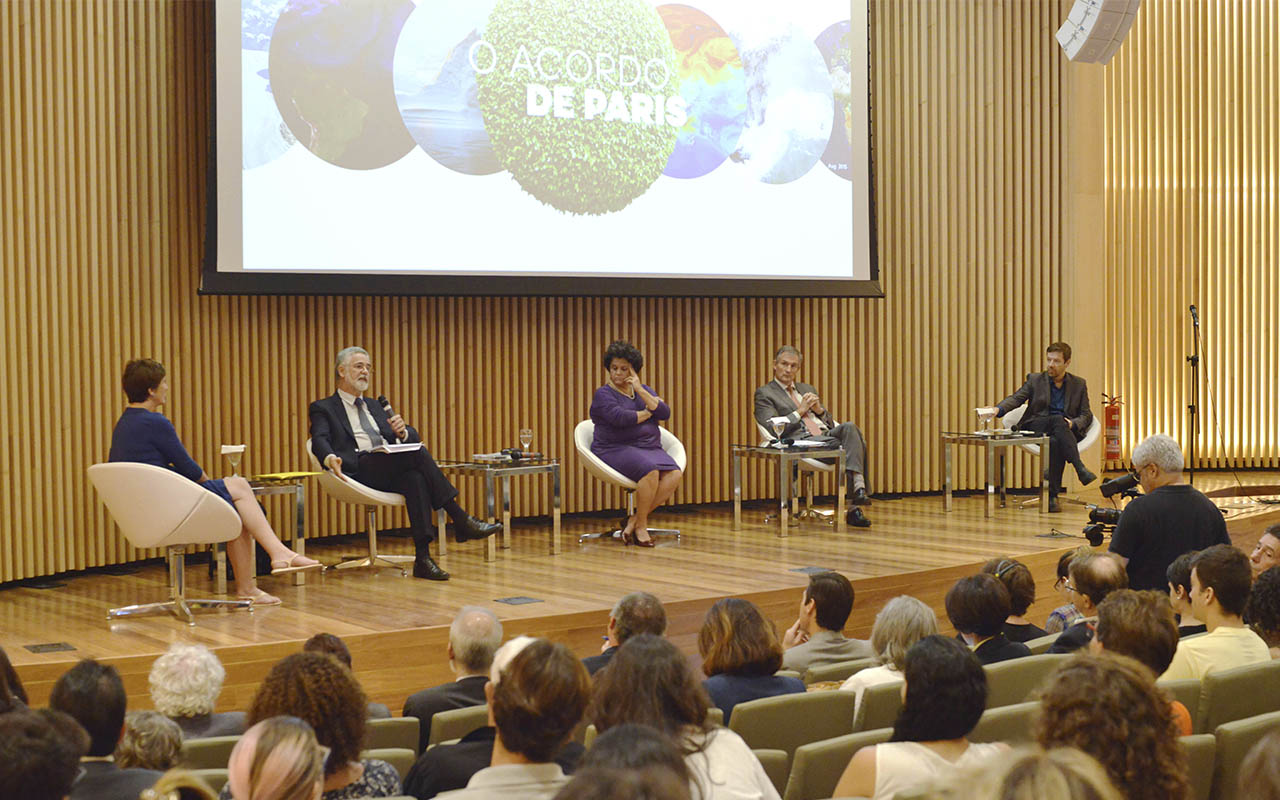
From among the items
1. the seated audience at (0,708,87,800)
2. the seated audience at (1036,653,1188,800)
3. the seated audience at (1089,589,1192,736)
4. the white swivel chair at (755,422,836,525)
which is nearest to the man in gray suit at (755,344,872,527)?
the white swivel chair at (755,422,836,525)

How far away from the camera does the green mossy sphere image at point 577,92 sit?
8.06 m

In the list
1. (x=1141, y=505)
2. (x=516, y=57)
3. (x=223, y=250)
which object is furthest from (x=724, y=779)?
(x=516, y=57)

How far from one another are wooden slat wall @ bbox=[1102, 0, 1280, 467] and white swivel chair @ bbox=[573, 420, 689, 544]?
18.4ft

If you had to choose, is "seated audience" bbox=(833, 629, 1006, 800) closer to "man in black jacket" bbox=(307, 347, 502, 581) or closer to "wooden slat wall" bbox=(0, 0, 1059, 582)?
"man in black jacket" bbox=(307, 347, 502, 581)

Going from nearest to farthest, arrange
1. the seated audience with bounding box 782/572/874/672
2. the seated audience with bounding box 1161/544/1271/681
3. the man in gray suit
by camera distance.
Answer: the seated audience with bounding box 1161/544/1271/681 < the seated audience with bounding box 782/572/874/672 < the man in gray suit

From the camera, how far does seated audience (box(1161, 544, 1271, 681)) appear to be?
347cm

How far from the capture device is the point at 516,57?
26.5 ft

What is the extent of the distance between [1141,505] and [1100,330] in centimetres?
614

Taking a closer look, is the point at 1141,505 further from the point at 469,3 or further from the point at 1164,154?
the point at 1164,154

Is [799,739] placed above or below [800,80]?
below

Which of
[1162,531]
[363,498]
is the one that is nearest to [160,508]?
[363,498]

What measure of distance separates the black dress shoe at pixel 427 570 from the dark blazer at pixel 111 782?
3989mm

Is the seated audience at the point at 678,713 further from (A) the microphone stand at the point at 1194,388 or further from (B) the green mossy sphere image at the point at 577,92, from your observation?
(A) the microphone stand at the point at 1194,388

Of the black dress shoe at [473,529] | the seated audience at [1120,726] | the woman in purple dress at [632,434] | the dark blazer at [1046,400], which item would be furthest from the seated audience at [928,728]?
the dark blazer at [1046,400]
